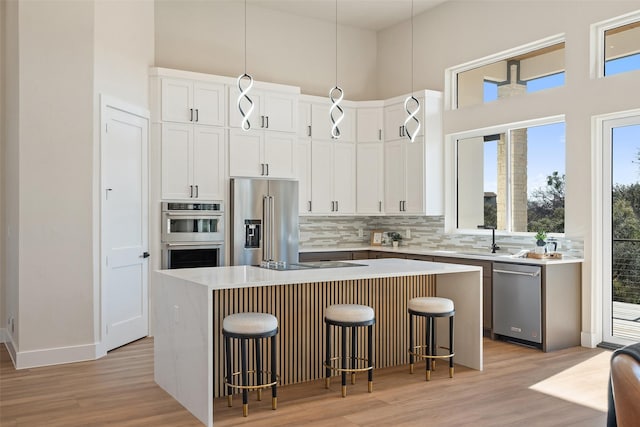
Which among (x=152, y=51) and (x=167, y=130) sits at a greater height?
(x=152, y=51)

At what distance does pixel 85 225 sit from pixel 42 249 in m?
0.42

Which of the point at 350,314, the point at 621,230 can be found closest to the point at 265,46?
the point at 350,314

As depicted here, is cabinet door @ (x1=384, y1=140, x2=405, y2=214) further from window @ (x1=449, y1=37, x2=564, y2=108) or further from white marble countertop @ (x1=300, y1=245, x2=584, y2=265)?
window @ (x1=449, y1=37, x2=564, y2=108)

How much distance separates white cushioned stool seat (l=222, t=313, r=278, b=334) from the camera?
376cm

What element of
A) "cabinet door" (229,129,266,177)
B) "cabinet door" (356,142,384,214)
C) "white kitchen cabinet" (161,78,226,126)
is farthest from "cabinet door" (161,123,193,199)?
"cabinet door" (356,142,384,214)

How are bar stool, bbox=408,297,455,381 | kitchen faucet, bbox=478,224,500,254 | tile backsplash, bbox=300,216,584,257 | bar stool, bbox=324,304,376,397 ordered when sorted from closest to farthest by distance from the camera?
bar stool, bbox=324,304,376,397
bar stool, bbox=408,297,455,381
kitchen faucet, bbox=478,224,500,254
tile backsplash, bbox=300,216,584,257

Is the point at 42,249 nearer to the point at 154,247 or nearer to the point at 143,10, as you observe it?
the point at 154,247

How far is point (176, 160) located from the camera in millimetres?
6391

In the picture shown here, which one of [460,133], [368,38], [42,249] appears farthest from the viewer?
[368,38]

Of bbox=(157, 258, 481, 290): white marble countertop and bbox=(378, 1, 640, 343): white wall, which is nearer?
bbox=(157, 258, 481, 290): white marble countertop

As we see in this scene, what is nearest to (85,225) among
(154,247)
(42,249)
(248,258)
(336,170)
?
(42,249)

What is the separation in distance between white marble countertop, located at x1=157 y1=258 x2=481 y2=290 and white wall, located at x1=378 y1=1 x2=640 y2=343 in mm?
1712

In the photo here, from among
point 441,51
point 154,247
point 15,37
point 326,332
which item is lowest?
point 326,332

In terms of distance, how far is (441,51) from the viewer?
7461 millimetres
